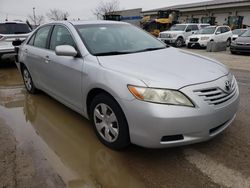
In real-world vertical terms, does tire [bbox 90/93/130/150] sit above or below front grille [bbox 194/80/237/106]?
below

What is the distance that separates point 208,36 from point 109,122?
52.3 ft

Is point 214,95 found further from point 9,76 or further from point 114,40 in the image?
point 9,76

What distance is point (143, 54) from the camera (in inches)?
139

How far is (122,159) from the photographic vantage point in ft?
9.93

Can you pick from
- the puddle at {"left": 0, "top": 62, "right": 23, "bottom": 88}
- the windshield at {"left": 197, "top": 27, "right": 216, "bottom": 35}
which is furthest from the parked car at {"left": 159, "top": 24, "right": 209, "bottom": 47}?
the puddle at {"left": 0, "top": 62, "right": 23, "bottom": 88}

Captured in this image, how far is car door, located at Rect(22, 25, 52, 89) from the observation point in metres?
4.61

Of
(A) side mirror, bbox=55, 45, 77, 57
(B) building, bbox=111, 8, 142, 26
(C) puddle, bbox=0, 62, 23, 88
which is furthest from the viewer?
Answer: (B) building, bbox=111, 8, 142, 26

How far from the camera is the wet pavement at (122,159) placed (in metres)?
2.63

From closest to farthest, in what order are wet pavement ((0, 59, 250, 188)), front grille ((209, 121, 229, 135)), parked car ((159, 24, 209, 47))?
wet pavement ((0, 59, 250, 188)) < front grille ((209, 121, 229, 135)) < parked car ((159, 24, 209, 47))

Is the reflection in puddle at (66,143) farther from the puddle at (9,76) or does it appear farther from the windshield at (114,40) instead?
the puddle at (9,76)

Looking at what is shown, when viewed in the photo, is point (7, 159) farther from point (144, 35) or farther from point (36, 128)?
point (144, 35)

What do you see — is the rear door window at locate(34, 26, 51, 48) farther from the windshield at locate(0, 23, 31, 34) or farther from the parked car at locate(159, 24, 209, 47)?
the parked car at locate(159, 24, 209, 47)

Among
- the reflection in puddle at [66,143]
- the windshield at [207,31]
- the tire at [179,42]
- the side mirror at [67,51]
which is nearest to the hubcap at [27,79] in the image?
the reflection in puddle at [66,143]

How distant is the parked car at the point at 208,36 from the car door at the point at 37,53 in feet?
46.3
